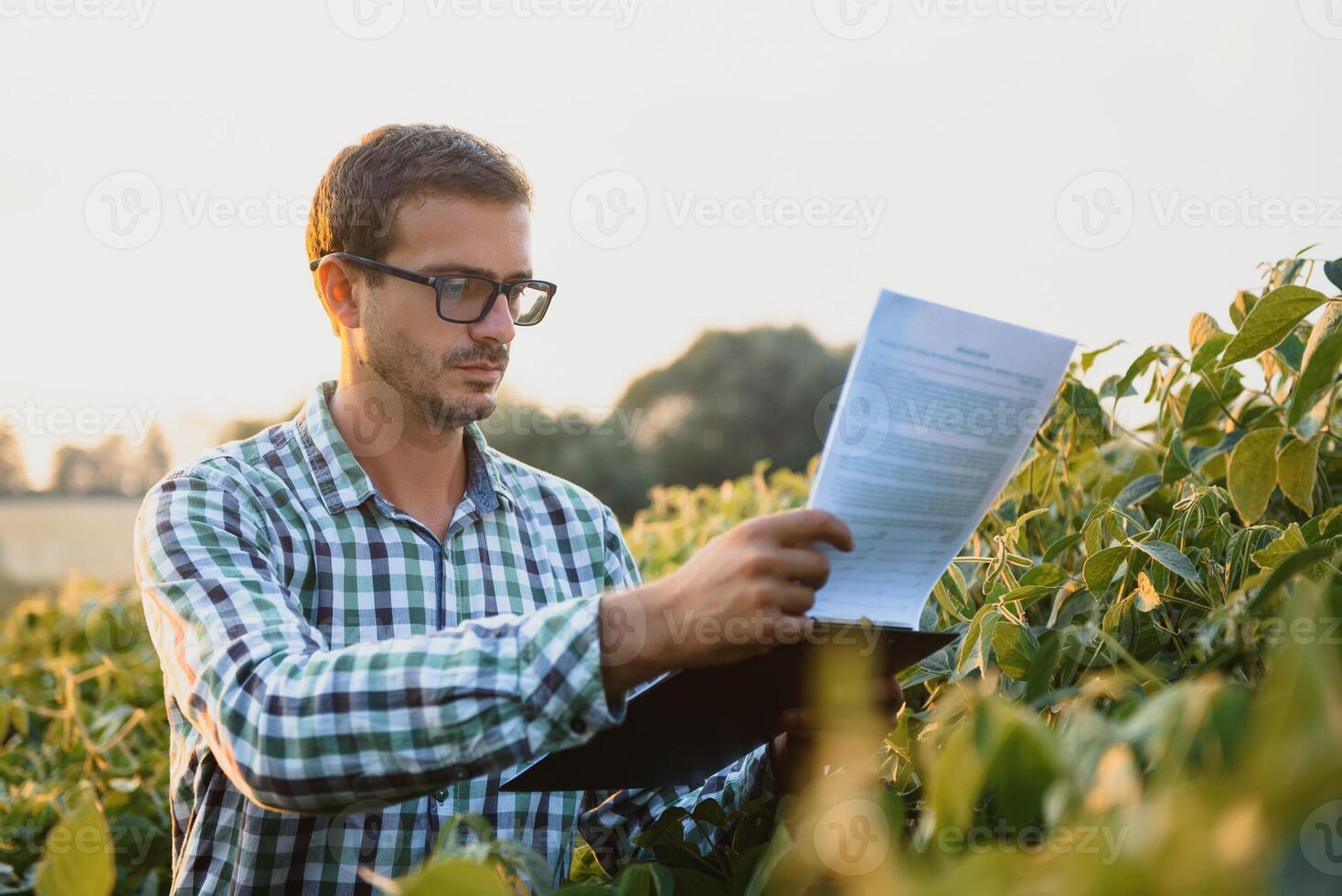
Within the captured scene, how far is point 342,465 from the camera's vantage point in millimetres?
1459

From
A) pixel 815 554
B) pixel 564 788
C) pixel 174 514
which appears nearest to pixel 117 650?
pixel 174 514

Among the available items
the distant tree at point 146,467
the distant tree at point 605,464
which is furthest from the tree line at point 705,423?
the distant tree at point 146,467

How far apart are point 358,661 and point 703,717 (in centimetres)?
33

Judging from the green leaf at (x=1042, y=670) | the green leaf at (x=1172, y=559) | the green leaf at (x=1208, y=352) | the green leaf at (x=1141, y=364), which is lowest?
the green leaf at (x=1042, y=670)

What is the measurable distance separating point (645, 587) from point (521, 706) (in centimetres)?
14

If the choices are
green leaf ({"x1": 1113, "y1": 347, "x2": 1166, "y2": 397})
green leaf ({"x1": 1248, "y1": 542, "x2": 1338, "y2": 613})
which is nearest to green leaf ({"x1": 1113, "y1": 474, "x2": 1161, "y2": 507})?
green leaf ({"x1": 1113, "y1": 347, "x2": 1166, "y2": 397})

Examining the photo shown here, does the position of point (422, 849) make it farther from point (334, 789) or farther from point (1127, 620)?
point (1127, 620)

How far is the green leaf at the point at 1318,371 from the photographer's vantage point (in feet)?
3.10

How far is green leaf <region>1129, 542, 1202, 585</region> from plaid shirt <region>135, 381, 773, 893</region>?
1.52 feet

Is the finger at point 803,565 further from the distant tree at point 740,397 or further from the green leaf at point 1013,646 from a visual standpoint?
the distant tree at point 740,397

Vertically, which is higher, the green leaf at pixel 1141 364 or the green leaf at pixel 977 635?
the green leaf at pixel 1141 364

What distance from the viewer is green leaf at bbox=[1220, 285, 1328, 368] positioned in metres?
0.99

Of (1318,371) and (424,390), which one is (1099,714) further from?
(424,390)

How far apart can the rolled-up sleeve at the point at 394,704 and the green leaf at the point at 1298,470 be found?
712 mm
